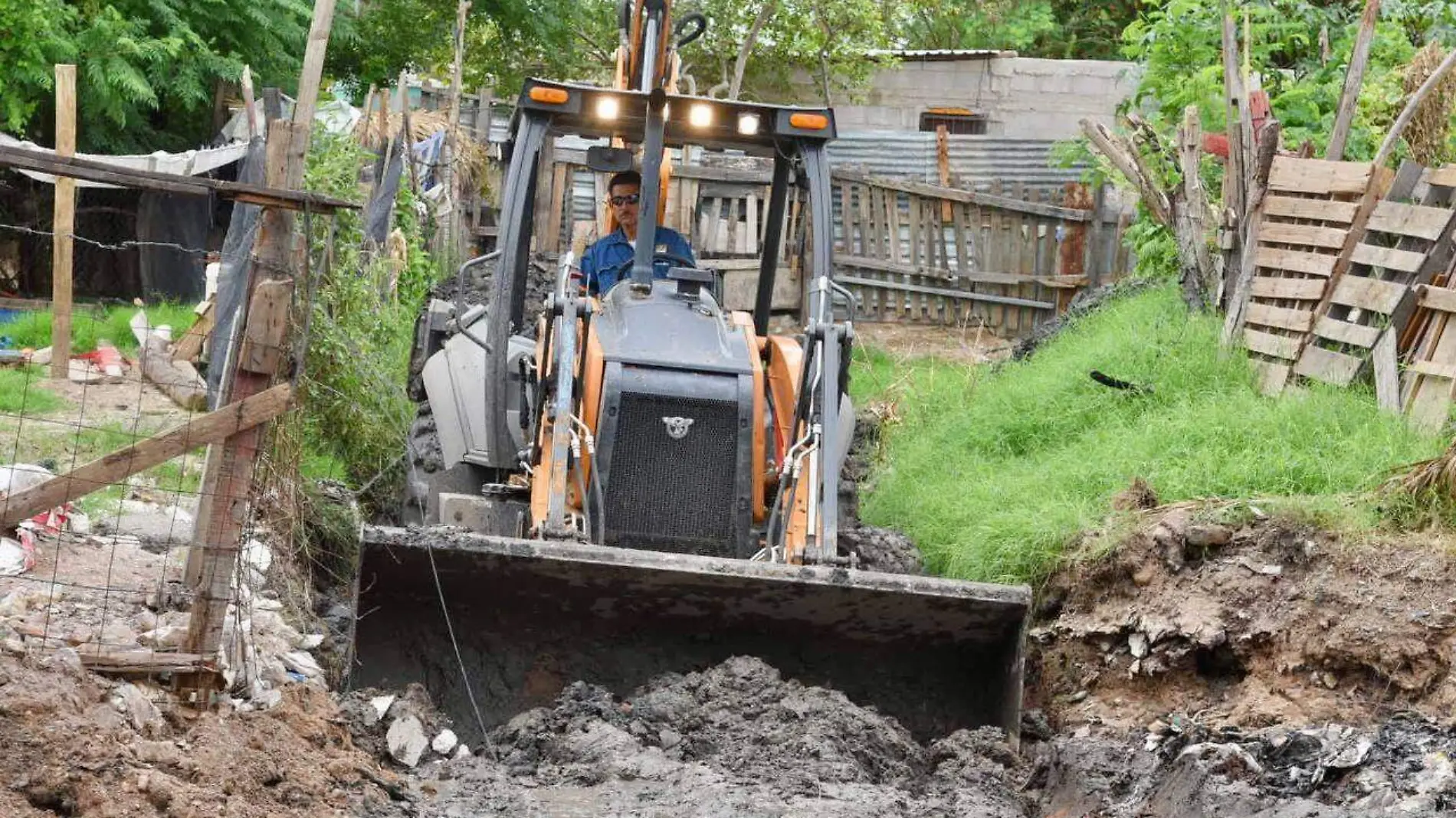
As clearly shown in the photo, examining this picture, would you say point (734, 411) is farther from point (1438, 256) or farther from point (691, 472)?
point (1438, 256)

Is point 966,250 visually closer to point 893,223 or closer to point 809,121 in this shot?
point 893,223

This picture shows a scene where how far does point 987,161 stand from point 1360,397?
36.4 feet

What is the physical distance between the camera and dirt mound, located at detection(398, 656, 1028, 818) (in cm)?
578

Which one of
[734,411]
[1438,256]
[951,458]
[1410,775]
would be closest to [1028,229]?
[951,458]

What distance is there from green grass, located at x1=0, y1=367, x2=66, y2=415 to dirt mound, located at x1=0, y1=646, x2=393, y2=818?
5.30 m

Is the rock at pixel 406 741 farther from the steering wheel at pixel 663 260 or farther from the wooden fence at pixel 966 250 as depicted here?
the wooden fence at pixel 966 250

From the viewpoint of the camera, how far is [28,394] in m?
11.3

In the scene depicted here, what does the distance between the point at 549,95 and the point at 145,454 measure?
2.95 metres

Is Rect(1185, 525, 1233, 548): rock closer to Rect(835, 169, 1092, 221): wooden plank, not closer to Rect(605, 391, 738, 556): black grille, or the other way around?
Rect(605, 391, 738, 556): black grille

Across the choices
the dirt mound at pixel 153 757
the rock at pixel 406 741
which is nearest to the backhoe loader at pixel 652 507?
the rock at pixel 406 741

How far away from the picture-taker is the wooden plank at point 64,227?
1107 cm

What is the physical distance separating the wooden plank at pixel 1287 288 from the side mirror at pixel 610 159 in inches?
187

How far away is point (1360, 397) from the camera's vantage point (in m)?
9.68

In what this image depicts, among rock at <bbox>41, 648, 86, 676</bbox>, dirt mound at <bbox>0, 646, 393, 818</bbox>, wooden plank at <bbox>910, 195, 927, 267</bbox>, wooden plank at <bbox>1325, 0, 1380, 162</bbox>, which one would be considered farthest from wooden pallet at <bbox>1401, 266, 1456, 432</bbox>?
wooden plank at <bbox>910, 195, 927, 267</bbox>
